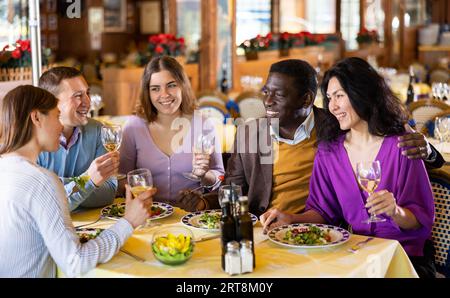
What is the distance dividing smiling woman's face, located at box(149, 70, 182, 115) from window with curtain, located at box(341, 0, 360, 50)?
40.6ft

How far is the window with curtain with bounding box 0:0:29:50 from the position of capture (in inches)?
352

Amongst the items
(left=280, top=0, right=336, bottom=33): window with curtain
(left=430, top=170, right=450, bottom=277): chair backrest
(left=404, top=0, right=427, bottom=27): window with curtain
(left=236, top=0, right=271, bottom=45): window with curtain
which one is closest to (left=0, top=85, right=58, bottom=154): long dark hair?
(left=430, top=170, right=450, bottom=277): chair backrest

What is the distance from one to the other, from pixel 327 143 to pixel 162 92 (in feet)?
3.35

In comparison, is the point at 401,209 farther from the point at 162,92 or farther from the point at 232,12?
the point at 232,12

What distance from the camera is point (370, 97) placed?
2.61 meters

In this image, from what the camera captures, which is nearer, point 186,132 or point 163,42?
point 186,132

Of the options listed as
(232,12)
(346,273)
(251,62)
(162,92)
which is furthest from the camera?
Result: (251,62)

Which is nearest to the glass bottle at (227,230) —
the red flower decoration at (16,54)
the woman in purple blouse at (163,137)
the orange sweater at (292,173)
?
the orange sweater at (292,173)

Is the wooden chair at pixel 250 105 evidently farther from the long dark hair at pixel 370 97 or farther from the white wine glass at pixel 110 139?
the long dark hair at pixel 370 97

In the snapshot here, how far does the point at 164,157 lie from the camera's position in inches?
135

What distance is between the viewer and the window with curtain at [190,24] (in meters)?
8.95

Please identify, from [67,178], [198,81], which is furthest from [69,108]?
[198,81]

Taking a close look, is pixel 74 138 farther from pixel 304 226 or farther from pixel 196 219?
pixel 304 226

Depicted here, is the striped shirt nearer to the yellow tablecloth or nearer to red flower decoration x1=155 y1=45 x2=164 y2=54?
the yellow tablecloth
